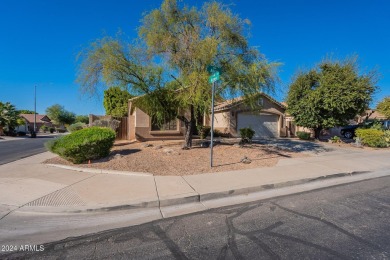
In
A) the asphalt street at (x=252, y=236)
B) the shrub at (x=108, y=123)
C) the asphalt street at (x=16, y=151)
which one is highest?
the shrub at (x=108, y=123)

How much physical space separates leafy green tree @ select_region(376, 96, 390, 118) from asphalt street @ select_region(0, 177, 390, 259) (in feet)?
67.6

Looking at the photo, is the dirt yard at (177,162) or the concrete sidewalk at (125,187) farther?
the dirt yard at (177,162)

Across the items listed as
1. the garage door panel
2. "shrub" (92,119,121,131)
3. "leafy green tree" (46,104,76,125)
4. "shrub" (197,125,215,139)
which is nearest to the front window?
"shrub" (197,125,215,139)

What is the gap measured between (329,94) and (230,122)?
7748mm

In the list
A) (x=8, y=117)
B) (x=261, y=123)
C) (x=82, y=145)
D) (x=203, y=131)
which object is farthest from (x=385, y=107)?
(x=8, y=117)

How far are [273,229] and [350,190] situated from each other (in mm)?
3511

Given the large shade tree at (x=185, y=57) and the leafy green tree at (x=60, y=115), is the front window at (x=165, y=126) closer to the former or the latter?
the large shade tree at (x=185, y=57)

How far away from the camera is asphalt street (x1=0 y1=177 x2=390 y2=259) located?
9.71 feet

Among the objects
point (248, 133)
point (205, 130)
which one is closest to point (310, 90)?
point (248, 133)

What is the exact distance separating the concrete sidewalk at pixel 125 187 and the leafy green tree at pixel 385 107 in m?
17.1

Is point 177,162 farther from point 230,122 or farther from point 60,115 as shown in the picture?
point 60,115

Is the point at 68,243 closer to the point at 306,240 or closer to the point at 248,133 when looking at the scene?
the point at 306,240

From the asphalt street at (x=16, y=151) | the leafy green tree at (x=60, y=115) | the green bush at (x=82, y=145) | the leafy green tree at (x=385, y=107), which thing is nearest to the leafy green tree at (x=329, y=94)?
the leafy green tree at (x=385, y=107)

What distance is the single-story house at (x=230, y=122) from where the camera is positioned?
593 inches
